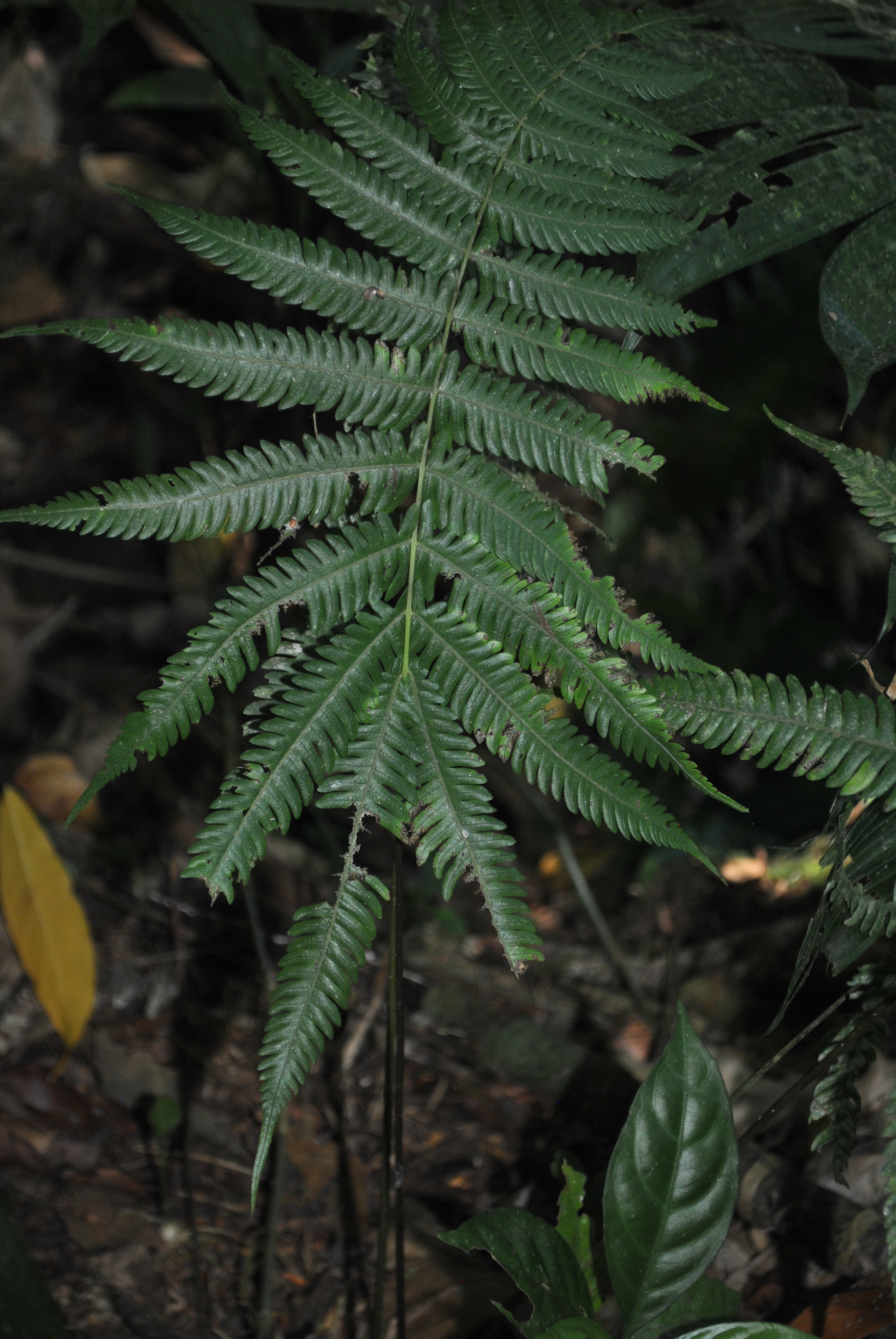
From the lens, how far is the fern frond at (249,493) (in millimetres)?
1147

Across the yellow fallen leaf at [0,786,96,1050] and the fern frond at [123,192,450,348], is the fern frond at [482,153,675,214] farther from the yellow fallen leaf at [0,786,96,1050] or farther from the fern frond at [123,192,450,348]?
the yellow fallen leaf at [0,786,96,1050]

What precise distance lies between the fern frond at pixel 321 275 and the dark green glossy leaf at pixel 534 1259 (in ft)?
3.77

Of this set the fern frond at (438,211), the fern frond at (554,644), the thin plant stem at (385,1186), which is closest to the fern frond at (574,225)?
the fern frond at (438,211)

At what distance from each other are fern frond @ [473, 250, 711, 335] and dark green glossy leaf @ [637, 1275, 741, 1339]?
1318 millimetres

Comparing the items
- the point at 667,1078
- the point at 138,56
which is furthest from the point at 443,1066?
the point at 138,56

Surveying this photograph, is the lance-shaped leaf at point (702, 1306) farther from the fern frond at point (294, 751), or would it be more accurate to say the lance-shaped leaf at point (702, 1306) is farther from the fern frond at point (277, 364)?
the fern frond at point (277, 364)

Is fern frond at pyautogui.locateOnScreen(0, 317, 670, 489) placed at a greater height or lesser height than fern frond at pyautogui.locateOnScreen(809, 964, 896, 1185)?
greater

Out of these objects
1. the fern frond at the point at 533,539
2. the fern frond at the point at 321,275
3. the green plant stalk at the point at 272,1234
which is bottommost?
the green plant stalk at the point at 272,1234

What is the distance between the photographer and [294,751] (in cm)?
113

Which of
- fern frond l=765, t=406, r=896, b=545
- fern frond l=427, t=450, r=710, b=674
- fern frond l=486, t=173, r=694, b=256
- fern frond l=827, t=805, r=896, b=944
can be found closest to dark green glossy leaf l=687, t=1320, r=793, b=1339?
fern frond l=827, t=805, r=896, b=944

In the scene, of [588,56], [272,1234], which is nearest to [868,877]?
[588,56]

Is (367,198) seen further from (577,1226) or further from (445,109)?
(577,1226)

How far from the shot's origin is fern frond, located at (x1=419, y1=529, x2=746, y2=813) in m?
1.15

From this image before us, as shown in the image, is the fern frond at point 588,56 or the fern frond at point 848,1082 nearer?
the fern frond at point 848,1082
